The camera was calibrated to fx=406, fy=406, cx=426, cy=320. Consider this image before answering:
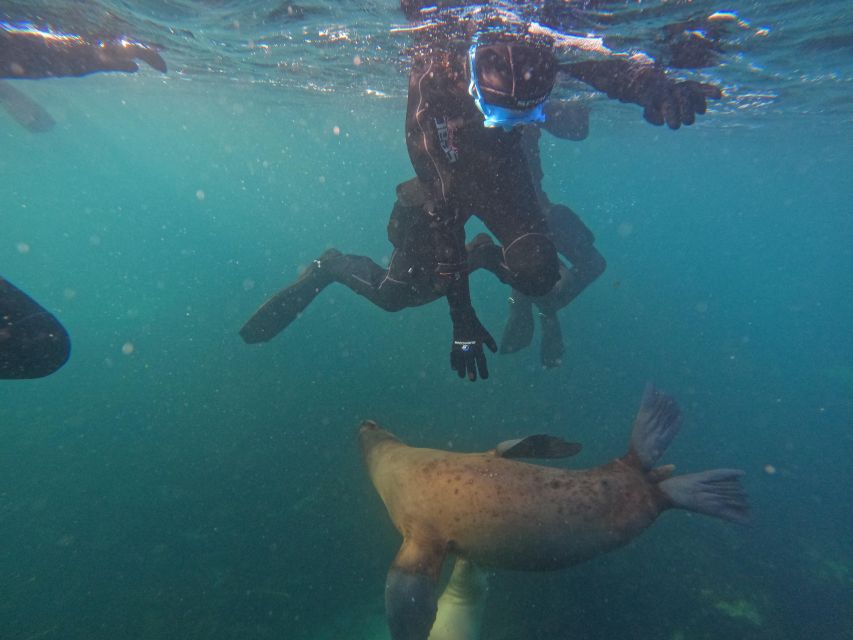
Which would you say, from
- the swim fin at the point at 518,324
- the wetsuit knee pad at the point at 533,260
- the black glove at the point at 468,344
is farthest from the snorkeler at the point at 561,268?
the black glove at the point at 468,344

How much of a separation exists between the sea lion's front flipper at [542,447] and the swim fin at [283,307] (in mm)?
4789

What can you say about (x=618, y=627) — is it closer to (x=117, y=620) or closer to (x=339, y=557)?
(x=339, y=557)

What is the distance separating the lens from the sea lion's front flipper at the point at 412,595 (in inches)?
109

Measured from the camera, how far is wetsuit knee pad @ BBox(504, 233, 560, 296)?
451cm

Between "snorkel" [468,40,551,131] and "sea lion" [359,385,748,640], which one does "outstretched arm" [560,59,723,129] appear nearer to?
"snorkel" [468,40,551,131]

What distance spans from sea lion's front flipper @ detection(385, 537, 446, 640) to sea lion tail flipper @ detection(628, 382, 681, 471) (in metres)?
1.86

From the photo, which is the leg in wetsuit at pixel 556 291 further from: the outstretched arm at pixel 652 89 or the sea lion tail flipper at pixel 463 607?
the sea lion tail flipper at pixel 463 607

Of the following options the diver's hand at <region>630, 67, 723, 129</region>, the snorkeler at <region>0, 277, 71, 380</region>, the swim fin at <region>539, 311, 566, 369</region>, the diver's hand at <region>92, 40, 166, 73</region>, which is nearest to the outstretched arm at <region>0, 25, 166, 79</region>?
the diver's hand at <region>92, 40, 166, 73</region>

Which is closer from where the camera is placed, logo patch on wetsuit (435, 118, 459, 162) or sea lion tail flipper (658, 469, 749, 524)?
sea lion tail flipper (658, 469, 749, 524)

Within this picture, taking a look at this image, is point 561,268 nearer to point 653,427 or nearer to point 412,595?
point 653,427

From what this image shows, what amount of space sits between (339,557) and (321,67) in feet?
53.2

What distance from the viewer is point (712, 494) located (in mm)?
2967

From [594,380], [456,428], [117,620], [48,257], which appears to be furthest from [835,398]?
[48,257]

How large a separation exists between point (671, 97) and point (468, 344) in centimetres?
353
